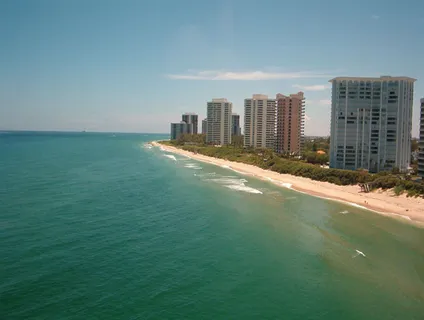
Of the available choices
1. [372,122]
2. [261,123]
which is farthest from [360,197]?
[261,123]

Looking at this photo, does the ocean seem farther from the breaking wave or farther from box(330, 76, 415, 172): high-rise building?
box(330, 76, 415, 172): high-rise building

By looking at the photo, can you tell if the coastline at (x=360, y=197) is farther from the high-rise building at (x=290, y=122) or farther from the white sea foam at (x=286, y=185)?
the high-rise building at (x=290, y=122)

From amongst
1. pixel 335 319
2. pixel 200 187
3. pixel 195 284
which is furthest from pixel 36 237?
pixel 200 187

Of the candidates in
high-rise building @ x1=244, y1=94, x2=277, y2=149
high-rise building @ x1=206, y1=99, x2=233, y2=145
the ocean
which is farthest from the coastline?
high-rise building @ x1=206, y1=99, x2=233, y2=145

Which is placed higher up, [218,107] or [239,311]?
[218,107]

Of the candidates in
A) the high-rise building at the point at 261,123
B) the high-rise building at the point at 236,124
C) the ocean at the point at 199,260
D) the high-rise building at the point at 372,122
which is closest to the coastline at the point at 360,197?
the ocean at the point at 199,260

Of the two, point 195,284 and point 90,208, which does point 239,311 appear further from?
point 90,208
